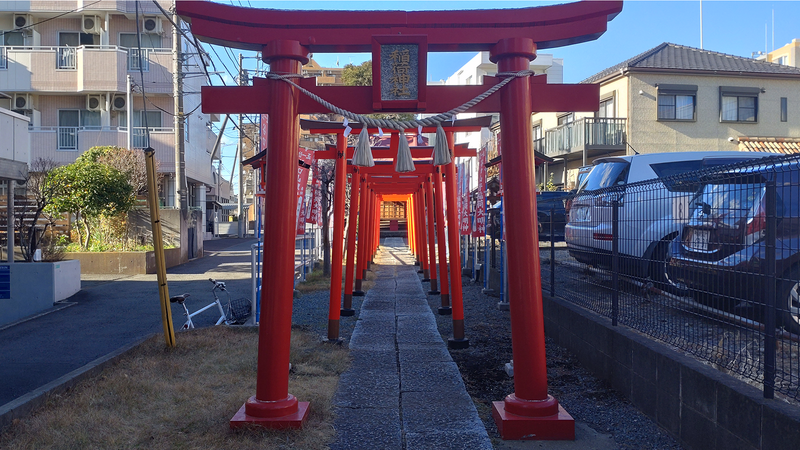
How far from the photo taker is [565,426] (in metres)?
4.05

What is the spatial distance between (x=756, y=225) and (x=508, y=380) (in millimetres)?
3046

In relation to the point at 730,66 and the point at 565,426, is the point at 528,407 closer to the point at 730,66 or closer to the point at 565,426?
the point at 565,426

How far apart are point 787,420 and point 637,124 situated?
62.7 feet

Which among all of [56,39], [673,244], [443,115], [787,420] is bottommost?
[787,420]

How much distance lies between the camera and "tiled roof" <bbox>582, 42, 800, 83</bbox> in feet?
66.5

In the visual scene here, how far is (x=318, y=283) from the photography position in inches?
513

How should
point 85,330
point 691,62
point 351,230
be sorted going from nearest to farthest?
point 85,330 → point 351,230 → point 691,62

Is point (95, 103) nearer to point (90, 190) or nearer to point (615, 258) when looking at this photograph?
point (90, 190)

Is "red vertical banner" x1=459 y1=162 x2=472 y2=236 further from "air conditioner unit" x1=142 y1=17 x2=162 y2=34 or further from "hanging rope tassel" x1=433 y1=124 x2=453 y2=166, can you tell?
"air conditioner unit" x1=142 y1=17 x2=162 y2=34

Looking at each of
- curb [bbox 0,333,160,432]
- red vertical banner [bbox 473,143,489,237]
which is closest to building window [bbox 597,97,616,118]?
red vertical banner [bbox 473,143,489,237]

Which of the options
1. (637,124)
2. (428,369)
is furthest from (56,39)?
(428,369)

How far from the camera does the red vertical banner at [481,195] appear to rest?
Answer: 1069cm

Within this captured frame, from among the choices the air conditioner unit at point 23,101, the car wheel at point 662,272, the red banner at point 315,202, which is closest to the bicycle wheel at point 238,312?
the red banner at point 315,202

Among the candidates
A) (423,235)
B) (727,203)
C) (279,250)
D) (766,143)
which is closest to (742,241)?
(727,203)
